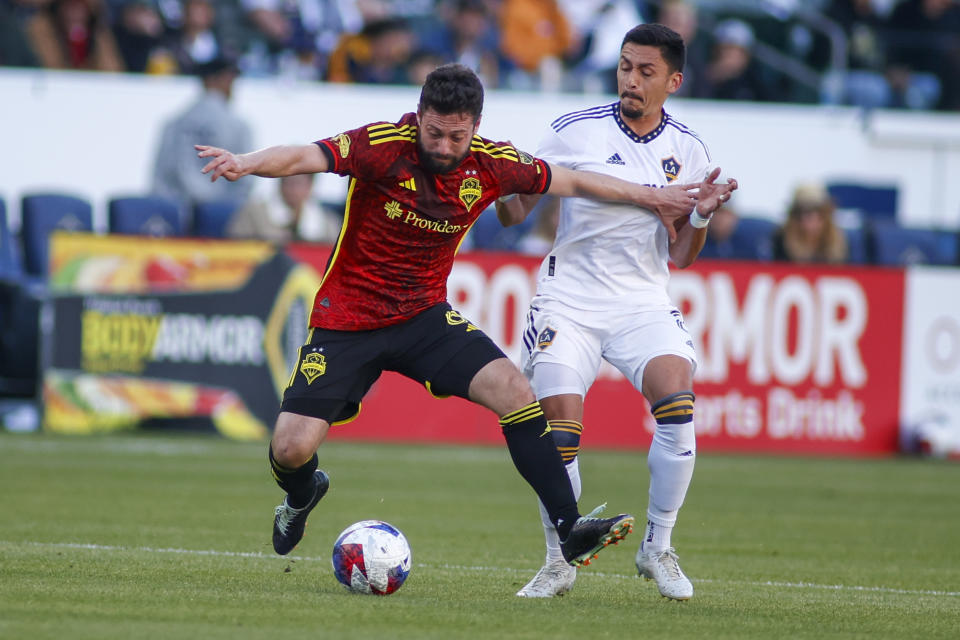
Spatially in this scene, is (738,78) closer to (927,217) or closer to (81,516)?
(927,217)

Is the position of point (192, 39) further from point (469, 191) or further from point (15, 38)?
point (469, 191)

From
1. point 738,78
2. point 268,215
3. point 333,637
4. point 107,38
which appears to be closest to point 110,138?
point 107,38

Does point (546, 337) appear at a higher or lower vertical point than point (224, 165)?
lower

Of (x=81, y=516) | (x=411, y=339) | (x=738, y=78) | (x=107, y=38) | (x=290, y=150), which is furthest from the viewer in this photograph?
(x=738, y=78)

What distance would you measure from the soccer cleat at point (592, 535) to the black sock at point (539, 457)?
8.2 inches

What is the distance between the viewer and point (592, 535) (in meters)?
6.25

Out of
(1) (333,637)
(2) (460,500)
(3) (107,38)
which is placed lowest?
(2) (460,500)

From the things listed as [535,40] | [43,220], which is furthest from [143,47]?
[535,40]

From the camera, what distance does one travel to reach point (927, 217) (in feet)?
69.2

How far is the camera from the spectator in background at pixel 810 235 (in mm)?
15453

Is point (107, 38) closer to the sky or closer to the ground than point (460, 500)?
closer to the sky

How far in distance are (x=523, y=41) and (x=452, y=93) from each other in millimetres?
13678

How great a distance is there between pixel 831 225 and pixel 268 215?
5704 mm

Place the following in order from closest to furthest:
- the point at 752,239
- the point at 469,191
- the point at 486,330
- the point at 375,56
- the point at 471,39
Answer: the point at 469,191 < the point at 486,330 < the point at 752,239 < the point at 375,56 < the point at 471,39
